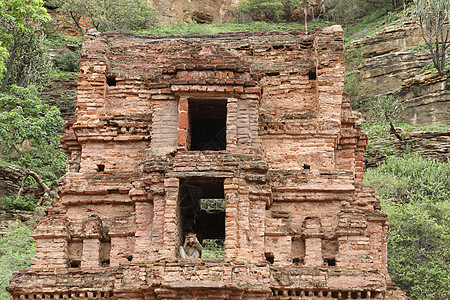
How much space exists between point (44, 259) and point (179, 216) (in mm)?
2624

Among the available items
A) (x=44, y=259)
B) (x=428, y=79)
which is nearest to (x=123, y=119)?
(x=44, y=259)

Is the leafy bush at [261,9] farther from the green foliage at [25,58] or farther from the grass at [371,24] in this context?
the green foliage at [25,58]

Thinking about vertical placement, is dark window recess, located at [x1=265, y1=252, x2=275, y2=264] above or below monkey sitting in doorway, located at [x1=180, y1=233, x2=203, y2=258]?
below

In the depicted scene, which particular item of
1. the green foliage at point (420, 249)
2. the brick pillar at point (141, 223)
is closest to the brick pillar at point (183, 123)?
the brick pillar at point (141, 223)

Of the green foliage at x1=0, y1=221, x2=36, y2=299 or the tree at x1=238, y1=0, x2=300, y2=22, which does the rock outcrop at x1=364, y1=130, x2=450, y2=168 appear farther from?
the tree at x1=238, y1=0, x2=300, y2=22

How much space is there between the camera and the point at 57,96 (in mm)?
36938

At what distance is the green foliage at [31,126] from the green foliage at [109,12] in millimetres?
15284

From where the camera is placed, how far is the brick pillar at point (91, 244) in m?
12.2

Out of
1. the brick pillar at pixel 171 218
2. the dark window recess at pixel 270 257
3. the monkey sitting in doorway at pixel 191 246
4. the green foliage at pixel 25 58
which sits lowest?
the dark window recess at pixel 270 257

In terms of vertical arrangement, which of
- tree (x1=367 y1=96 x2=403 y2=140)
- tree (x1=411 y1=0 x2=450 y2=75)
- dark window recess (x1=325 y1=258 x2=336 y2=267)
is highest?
tree (x1=411 y1=0 x2=450 y2=75)

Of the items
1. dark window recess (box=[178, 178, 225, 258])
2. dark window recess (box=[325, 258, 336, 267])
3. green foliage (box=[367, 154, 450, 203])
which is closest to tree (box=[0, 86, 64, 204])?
dark window recess (box=[178, 178, 225, 258])

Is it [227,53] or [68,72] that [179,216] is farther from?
[68,72]

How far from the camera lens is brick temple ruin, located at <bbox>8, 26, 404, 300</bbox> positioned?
11539 millimetres

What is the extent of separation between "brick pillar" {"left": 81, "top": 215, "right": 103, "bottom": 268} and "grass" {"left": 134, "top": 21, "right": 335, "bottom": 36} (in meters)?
33.0
